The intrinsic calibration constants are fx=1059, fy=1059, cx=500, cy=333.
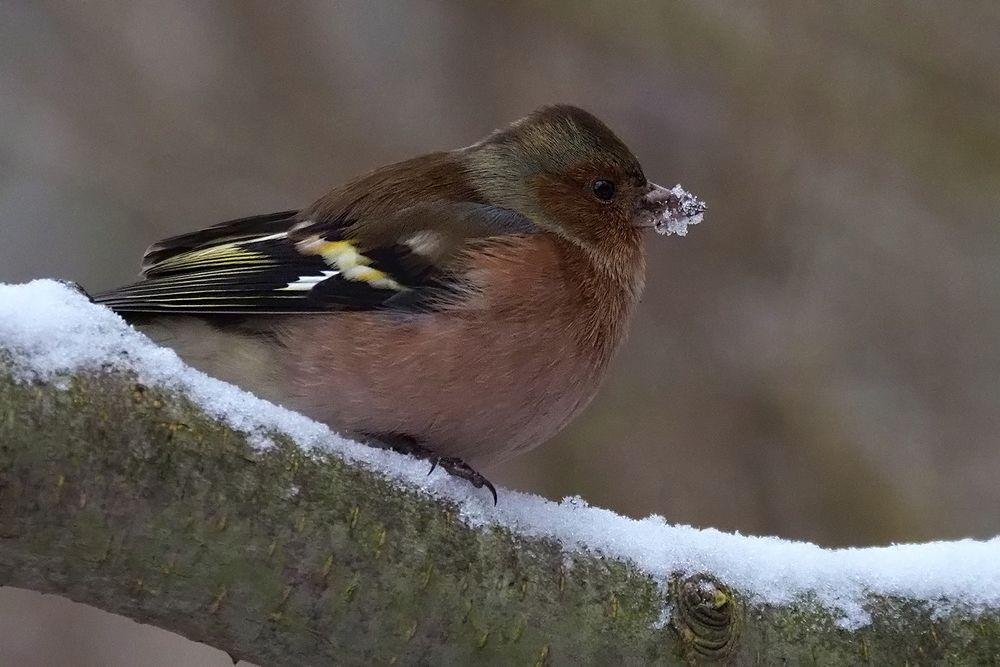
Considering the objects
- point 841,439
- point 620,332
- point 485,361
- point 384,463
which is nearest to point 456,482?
point 384,463

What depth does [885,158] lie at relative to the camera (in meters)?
4.54

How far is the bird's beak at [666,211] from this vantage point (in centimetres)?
312

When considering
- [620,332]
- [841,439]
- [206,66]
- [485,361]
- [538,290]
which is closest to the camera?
[485,361]

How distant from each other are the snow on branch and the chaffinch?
1.47 feet

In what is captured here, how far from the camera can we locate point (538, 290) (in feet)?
8.63

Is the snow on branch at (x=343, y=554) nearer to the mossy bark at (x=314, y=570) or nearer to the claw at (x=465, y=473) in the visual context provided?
the mossy bark at (x=314, y=570)

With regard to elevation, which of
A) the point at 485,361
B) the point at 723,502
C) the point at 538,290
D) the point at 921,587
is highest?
the point at 723,502

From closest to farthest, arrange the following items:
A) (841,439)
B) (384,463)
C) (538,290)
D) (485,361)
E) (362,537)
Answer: (362,537) < (384,463) < (485,361) < (538,290) < (841,439)

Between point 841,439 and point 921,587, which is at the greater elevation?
point 841,439

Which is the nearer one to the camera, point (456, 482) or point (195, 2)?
point (456, 482)

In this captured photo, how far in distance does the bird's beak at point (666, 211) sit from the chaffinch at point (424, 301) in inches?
Result: 0.6

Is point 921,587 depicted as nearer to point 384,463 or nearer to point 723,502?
point 384,463

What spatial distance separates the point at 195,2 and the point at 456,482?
14.7 ft

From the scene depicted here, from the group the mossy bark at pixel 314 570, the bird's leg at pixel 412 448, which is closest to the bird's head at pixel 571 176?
the bird's leg at pixel 412 448
